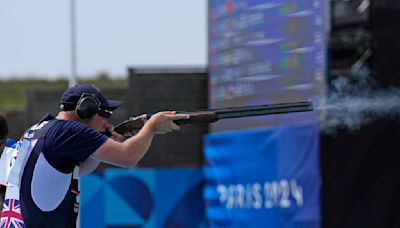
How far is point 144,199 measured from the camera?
14758mm

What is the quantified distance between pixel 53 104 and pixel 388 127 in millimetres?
9837

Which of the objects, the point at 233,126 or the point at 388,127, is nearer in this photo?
the point at 388,127

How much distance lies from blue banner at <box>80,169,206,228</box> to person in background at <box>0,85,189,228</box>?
29.4 ft

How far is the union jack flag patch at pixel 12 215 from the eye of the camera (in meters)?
5.42

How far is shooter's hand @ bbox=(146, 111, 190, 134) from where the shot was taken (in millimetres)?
5223

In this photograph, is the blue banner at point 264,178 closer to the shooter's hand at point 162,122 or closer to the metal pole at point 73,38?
the metal pole at point 73,38

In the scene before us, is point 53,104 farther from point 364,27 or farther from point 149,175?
point 364,27

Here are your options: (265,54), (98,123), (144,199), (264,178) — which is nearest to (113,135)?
(98,123)

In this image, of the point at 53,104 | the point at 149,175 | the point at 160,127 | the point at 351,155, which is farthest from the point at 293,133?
the point at 53,104

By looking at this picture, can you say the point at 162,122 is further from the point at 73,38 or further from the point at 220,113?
the point at 73,38

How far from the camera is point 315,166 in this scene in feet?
32.9

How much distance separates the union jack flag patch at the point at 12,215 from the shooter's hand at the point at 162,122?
825 millimetres

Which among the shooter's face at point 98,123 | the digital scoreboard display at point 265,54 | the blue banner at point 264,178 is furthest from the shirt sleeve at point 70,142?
the blue banner at point 264,178

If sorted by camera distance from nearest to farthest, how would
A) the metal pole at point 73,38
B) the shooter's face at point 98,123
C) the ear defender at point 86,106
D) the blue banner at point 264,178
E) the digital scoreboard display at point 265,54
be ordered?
the ear defender at point 86,106, the shooter's face at point 98,123, the digital scoreboard display at point 265,54, the blue banner at point 264,178, the metal pole at point 73,38
